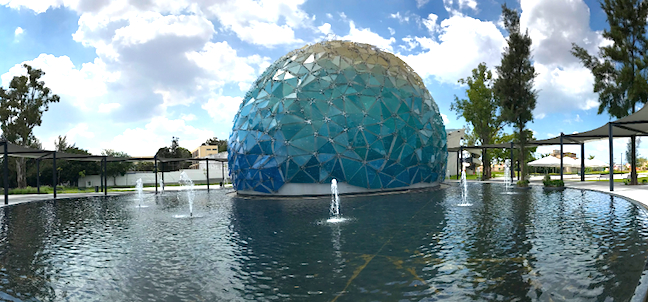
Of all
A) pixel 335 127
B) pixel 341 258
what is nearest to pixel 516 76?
pixel 335 127

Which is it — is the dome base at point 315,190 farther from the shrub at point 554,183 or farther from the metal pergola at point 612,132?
the metal pergola at point 612,132

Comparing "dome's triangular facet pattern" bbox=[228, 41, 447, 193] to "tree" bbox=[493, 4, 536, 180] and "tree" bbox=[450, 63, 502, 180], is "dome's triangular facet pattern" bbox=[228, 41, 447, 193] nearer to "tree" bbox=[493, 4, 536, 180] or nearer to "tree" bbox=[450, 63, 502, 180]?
"tree" bbox=[493, 4, 536, 180]

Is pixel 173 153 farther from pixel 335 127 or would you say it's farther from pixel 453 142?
pixel 335 127

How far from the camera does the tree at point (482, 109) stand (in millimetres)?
43219

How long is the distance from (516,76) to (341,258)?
90.0 ft

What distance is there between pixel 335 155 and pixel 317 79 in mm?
5252

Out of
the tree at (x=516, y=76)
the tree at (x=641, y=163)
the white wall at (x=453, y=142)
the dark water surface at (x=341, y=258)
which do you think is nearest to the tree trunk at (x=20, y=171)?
the dark water surface at (x=341, y=258)

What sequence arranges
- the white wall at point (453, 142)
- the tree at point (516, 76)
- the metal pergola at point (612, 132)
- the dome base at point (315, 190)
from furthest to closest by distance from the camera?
the white wall at point (453, 142), the tree at point (516, 76), the dome base at point (315, 190), the metal pergola at point (612, 132)

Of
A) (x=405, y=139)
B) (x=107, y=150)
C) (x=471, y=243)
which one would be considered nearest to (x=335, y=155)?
(x=405, y=139)

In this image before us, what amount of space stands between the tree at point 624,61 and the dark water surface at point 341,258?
17.7m

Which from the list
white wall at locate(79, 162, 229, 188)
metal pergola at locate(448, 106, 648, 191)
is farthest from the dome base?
white wall at locate(79, 162, 229, 188)

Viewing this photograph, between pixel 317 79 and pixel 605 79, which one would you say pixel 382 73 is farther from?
pixel 605 79

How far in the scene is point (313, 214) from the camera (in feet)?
46.4

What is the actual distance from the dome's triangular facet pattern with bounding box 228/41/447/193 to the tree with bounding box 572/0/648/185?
44.7 ft
